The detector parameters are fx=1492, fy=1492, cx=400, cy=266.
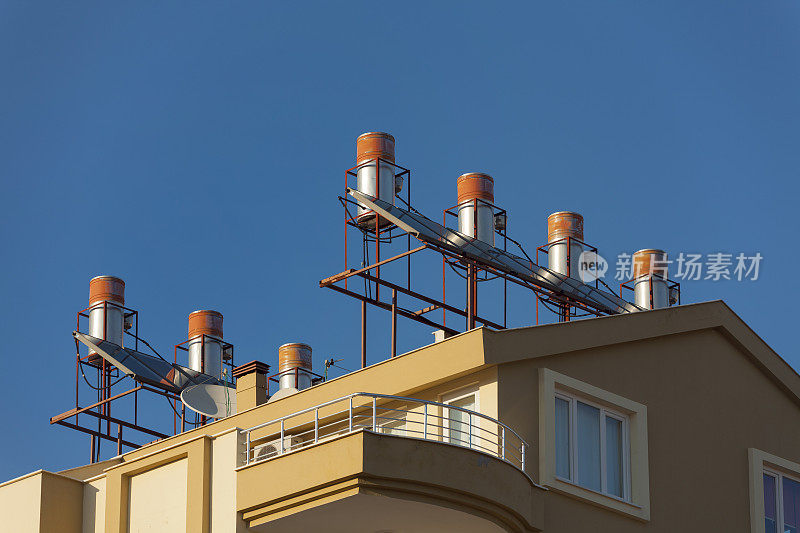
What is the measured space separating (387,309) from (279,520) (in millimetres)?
14588

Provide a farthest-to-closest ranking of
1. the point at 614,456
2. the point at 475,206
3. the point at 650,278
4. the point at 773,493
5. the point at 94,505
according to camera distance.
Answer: the point at 650,278 → the point at 475,206 → the point at 773,493 → the point at 94,505 → the point at 614,456

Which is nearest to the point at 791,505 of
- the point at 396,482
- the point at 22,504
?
the point at 396,482

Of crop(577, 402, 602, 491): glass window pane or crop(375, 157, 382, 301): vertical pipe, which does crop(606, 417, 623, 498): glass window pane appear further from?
crop(375, 157, 382, 301): vertical pipe

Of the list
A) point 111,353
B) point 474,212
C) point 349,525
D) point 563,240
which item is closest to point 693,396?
point 349,525

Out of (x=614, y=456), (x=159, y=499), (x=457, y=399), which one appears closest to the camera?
(x=457, y=399)

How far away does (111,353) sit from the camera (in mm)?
50469

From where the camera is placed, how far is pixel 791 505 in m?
31.6

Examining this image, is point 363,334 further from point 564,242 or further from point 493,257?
point 564,242

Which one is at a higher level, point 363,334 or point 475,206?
point 475,206

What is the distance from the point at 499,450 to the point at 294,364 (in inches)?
996

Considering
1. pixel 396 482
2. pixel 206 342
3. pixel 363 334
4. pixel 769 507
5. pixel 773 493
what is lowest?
pixel 396 482

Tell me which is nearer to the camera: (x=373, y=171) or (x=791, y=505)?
(x=791, y=505)

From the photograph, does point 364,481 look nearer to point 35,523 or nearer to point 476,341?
Result: point 476,341

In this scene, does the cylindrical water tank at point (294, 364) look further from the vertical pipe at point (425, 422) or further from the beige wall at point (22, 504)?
the vertical pipe at point (425, 422)
